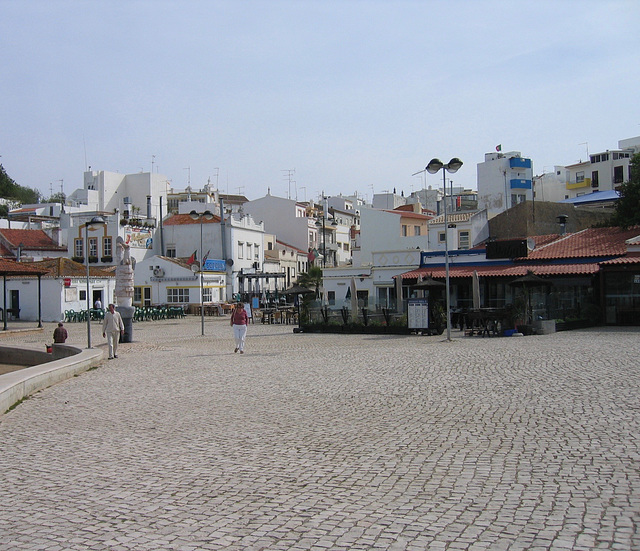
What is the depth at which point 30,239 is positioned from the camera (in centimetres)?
6475

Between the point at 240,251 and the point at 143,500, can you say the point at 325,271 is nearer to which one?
the point at 240,251

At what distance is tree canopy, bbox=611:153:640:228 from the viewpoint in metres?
38.9

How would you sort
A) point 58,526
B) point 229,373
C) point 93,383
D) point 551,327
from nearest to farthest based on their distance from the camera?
point 58,526 < point 93,383 < point 229,373 < point 551,327

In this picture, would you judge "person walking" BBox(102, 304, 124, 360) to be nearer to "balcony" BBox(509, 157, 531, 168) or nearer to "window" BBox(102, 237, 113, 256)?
"window" BBox(102, 237, 113, 256)

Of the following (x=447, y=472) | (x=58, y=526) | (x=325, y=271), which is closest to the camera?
(x=58, y=526)

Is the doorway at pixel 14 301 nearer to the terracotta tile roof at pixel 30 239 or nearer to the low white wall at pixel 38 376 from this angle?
the terracotta tile roof at pixel 30 239

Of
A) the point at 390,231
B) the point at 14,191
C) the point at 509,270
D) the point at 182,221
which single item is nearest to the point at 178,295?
the point at 182,221

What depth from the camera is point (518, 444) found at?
26.3ft

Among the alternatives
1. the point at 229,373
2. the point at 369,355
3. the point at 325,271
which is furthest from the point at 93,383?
the point at 325,271

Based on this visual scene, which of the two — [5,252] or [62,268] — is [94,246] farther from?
[62,268]

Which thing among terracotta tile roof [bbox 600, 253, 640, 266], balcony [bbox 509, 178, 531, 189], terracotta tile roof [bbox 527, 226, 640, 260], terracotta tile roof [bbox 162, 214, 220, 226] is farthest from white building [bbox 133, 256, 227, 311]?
terracotta tile roof [bbox 600, 253, 640, 266]

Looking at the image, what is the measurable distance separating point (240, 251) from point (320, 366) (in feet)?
156

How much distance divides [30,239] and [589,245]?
164ft

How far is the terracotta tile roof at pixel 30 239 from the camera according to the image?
63031mm
